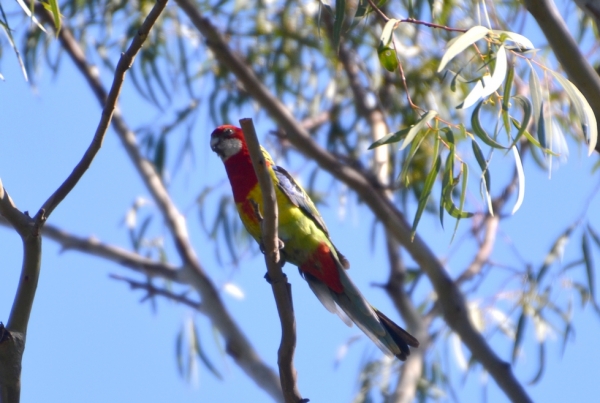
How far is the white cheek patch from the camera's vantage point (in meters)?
2.92

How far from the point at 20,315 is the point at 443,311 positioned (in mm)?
1969

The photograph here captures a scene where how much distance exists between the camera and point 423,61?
423cm

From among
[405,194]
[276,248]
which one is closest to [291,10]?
[405,194]

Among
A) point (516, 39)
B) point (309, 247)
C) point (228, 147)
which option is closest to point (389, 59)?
point (516, 39)

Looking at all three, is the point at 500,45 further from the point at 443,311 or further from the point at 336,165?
the point at 336,165

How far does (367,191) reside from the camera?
11.3 feet

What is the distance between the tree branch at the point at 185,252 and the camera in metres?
3.21

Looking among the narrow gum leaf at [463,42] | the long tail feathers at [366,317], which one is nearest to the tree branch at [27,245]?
the narrow gum leaf at [463,42]

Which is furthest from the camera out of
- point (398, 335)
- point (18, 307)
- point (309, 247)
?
point (309, 247)

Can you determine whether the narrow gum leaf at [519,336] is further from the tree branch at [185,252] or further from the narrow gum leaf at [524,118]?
the narrow gum leaf at [524,118]

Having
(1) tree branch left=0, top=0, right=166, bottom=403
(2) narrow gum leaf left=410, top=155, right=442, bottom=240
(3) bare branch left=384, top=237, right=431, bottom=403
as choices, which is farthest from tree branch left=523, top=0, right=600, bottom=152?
(3) bare branch left=384, top=237, right=431, bottom=403

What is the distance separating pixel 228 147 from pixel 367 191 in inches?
29.6

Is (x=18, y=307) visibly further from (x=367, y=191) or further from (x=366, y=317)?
(x=367, y=191)

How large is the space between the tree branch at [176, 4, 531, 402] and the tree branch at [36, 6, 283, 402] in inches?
26.0
